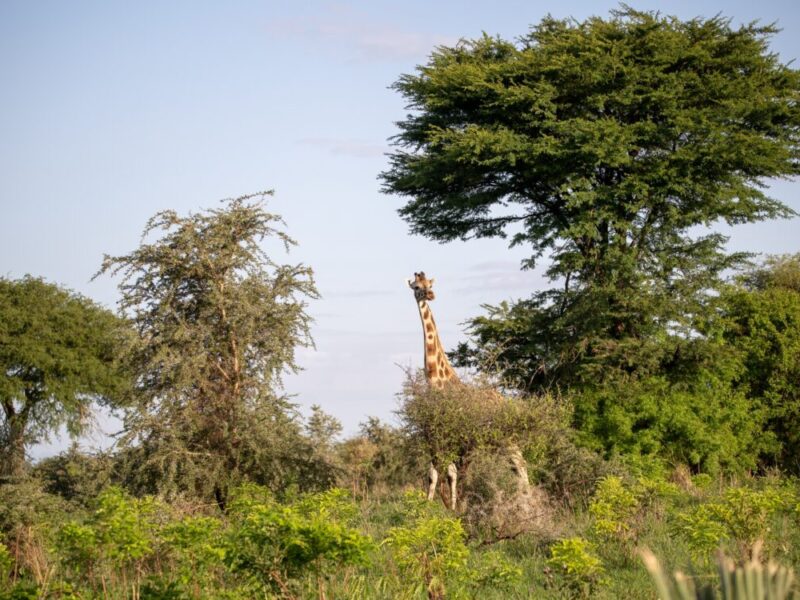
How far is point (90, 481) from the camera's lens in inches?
736

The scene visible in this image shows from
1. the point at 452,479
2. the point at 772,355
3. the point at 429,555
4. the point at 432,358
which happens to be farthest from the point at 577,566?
the point at 772,355

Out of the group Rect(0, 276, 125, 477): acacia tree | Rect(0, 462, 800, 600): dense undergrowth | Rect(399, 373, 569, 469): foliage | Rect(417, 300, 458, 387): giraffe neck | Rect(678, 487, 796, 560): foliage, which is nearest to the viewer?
Rect(0, 462, 800, 600): dense undergrowth

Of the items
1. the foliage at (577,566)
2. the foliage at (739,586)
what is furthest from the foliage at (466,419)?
the foliage at (739,586)

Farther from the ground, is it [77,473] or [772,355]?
[772,355]

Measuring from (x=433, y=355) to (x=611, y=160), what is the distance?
6.53 metres

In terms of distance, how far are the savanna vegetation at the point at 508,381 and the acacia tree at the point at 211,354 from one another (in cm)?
5

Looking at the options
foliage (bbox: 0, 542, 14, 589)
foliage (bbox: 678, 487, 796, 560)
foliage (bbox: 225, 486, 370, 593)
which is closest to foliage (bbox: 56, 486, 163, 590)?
foliage (bbox: 0, 542, 14, 589)

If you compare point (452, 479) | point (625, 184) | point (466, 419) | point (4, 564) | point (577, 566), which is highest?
point (625, 184)

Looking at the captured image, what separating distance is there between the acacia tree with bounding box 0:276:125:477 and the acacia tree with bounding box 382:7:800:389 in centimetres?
1240

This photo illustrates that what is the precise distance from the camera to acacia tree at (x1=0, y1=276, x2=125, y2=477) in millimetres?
29703

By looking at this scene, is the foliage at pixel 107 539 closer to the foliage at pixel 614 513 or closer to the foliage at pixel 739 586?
the foliage at pixel 614 513

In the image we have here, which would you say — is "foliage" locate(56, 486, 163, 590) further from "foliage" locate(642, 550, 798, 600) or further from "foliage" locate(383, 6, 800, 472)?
"foliage" locate(383, 6, 800, 472)

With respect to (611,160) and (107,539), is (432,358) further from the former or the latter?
(107,539)

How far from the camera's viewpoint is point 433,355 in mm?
19344
